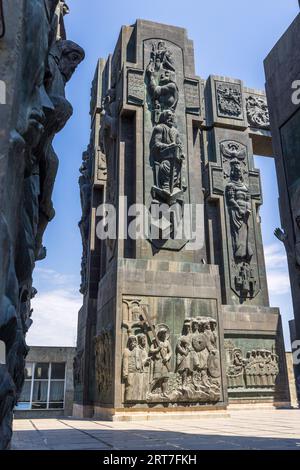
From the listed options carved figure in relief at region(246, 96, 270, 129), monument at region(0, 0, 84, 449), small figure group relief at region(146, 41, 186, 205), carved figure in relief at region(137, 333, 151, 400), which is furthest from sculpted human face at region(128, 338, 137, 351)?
carved figure in relief at region(246, 96, 270, 129)

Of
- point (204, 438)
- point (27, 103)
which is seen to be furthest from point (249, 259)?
point (27, 103)

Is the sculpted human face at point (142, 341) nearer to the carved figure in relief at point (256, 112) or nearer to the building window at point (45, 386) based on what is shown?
the building window at point (45, 386)

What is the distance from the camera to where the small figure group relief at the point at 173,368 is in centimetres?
1177

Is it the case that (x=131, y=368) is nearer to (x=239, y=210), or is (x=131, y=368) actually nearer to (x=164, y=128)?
(x=164, y=128)

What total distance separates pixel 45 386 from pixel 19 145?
2512cm

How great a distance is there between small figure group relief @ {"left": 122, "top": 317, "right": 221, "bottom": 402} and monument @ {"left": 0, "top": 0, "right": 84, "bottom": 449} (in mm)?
7556

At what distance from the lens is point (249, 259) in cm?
2070

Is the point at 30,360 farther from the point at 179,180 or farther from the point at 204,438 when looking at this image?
the point at 204,438

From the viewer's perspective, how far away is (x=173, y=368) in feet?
39.9

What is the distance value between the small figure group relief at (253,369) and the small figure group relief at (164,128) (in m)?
7.66

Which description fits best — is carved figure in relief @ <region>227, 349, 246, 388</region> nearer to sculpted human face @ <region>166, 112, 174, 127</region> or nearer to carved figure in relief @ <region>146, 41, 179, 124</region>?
sculpted human face @ <region>166, 112, 174, 127</region>

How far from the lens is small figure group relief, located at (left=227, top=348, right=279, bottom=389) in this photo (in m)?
17.6

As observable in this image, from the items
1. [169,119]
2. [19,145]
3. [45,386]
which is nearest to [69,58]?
[19,145]

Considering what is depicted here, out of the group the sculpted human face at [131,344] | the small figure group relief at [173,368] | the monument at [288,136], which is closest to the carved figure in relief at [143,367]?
the small figure group relief at [173,368]
